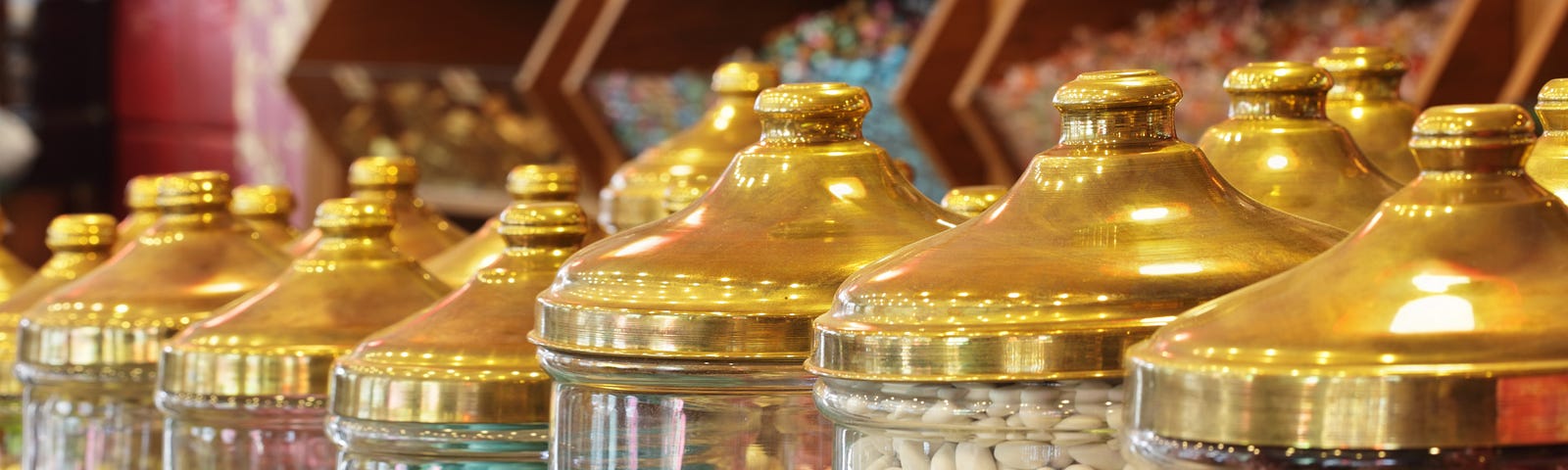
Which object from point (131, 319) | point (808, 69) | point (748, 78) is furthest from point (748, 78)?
point (808, 69)

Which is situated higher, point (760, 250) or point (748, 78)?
point (748, 78)

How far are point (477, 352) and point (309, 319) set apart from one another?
6.2 inches

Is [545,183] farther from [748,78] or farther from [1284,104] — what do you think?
[1284,104]

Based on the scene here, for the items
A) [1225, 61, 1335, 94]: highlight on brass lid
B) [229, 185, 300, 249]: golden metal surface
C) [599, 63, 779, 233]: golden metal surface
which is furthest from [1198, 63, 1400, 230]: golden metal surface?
[229, 185, 300, 249]: golden metal surface

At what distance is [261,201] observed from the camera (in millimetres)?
1257

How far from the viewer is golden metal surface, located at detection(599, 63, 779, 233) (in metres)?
1.04

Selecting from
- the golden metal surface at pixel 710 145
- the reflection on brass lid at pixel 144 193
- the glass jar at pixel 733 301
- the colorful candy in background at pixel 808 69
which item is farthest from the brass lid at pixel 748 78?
the colorful candy in background at pixel 808 69

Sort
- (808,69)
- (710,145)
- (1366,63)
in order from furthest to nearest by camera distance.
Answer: (808,69) → (710,145) → (1366,63)

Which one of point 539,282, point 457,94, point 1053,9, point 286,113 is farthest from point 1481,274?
point 286,113

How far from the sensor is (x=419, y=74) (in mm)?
3705

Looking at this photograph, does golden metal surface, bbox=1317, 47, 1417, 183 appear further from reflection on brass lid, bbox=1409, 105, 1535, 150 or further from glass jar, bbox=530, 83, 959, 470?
reflection on brass lid, bbox=1409, 105, 1535, 150

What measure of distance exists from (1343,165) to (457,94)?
9.96 ft

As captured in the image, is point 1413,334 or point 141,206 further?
point 141,206

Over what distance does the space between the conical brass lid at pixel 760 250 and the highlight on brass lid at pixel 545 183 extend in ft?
0.88
